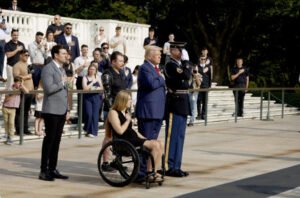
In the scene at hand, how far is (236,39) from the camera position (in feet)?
164

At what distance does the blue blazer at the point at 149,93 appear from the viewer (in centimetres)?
1192

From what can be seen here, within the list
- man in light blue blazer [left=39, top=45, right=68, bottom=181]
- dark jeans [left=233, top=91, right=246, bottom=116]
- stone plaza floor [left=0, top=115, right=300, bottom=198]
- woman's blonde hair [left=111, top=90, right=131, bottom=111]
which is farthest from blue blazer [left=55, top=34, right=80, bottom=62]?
woman's blonde hair [left=111, top=90, right=131, bottom=111]

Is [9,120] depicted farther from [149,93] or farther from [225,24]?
[225,24]

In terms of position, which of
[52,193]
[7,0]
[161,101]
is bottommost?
[52,193]

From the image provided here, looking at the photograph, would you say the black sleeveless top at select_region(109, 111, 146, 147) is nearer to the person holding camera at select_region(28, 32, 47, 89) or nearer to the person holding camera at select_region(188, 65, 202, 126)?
the person holding camera at select_region(28, 32, 47, 89)

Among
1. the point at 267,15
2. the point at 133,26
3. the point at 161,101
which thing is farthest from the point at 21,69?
the point at 267,15

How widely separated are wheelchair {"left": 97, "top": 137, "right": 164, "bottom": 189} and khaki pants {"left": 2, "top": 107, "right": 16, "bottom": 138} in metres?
5.49

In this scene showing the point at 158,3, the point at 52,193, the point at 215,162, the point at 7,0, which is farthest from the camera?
the point at 158,3

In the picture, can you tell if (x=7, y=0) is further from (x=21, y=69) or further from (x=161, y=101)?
(x=161, y=101)

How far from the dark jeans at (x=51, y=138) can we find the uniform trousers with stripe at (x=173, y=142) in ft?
5.43

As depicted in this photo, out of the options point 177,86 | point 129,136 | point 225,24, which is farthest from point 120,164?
point 225,24

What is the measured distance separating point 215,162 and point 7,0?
92.9ft

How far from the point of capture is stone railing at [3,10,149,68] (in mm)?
27984

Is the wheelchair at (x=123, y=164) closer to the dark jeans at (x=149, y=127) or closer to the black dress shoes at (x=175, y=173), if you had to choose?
the dark jeans at (x=149, y=127)
